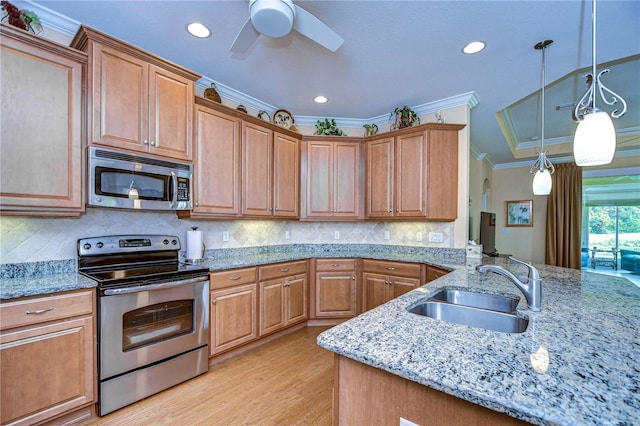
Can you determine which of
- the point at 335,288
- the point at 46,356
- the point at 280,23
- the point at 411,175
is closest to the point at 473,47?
the point at 411,175

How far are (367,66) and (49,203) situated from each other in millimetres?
2703

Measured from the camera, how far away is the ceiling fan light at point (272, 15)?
5.17ft

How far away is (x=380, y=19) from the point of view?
2.05 meters

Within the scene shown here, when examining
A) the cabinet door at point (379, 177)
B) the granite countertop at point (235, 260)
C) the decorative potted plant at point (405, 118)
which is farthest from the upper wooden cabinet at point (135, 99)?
the decorative potted plant at point (405, 118)

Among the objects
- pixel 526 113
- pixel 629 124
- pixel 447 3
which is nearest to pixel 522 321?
pixel 447 3

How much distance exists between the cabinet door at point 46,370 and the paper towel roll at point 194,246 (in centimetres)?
101

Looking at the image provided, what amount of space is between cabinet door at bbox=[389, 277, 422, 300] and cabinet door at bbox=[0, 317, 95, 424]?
2766 mm

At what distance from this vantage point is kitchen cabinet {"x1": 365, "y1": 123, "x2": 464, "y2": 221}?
3.32 m

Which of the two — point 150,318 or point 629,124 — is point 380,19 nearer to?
point 150,318

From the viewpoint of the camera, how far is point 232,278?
8.93 ft

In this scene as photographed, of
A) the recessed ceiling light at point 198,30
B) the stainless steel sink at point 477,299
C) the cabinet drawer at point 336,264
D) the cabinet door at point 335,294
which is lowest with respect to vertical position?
Answer: the cabinet door at point 335,294

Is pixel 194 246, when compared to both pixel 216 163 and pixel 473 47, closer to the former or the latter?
pixel 216 163

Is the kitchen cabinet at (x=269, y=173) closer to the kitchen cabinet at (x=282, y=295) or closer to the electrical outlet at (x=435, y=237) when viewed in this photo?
the kitchen cabinet at (x=282, y=295)

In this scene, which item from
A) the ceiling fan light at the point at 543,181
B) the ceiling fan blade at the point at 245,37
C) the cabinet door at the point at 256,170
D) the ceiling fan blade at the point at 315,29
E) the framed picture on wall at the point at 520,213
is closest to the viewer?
the ceiling fan blade at the point at 315,29
